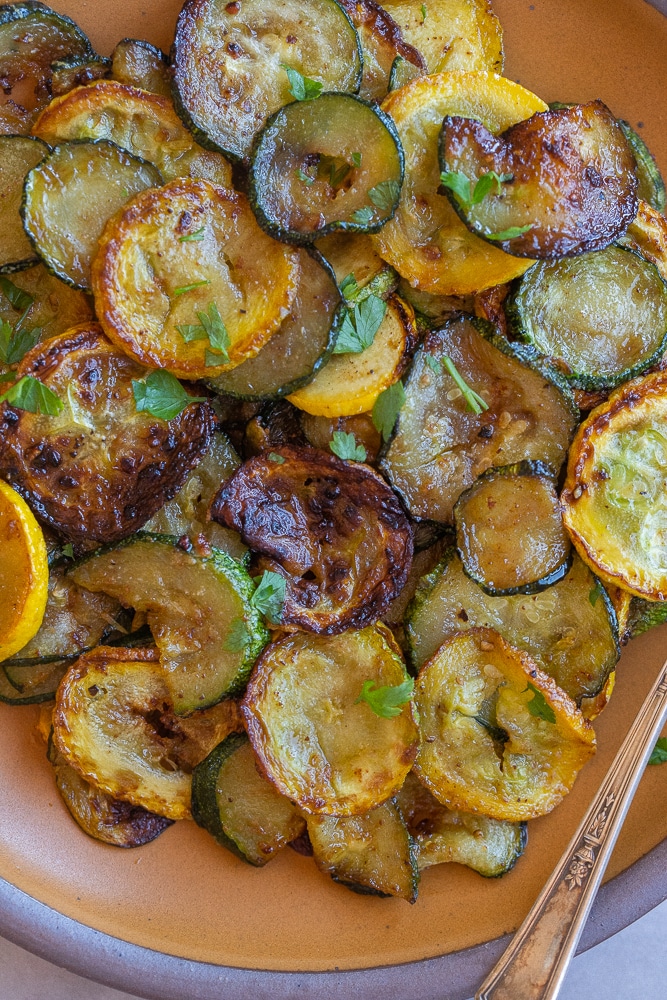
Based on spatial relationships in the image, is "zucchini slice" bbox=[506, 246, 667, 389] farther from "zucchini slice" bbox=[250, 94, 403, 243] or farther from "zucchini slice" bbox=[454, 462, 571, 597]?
"zucchini slice" bbox=[250, 94, 403, 243]

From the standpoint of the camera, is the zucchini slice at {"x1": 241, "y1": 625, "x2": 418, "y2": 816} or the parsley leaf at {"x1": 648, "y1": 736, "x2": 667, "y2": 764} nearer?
the zucchini slice at {"x1": 241, "y1": 625, "x2": 418, "y2": 816}

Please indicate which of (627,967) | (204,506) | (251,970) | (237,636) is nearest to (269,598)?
(237,636)

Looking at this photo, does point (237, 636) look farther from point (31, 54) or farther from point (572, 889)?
point (31, 54)

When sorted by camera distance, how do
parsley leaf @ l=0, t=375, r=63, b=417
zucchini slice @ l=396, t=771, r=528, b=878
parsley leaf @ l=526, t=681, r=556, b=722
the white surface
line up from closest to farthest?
1. parsley leaf @ l=0, t=375, r=63, b=417
2. parsley leaf @ l=526, t=681, r=556, b=722
3. zucchini slice @ l=396, t=771, r=528, b=878
4. the white surface

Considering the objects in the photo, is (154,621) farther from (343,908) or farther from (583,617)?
(583,617)

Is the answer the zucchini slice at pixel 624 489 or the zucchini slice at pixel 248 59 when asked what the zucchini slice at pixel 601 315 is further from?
the zucchini slice at pixel 248 59

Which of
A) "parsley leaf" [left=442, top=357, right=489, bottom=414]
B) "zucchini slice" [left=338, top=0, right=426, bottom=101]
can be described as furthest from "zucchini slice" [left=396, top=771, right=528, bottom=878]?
"zucchini slice" [left=338, top=0, right=426, bottom=101]

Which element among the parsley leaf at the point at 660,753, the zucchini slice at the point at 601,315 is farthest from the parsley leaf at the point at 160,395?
the parsley leaf at the point at 660,753
